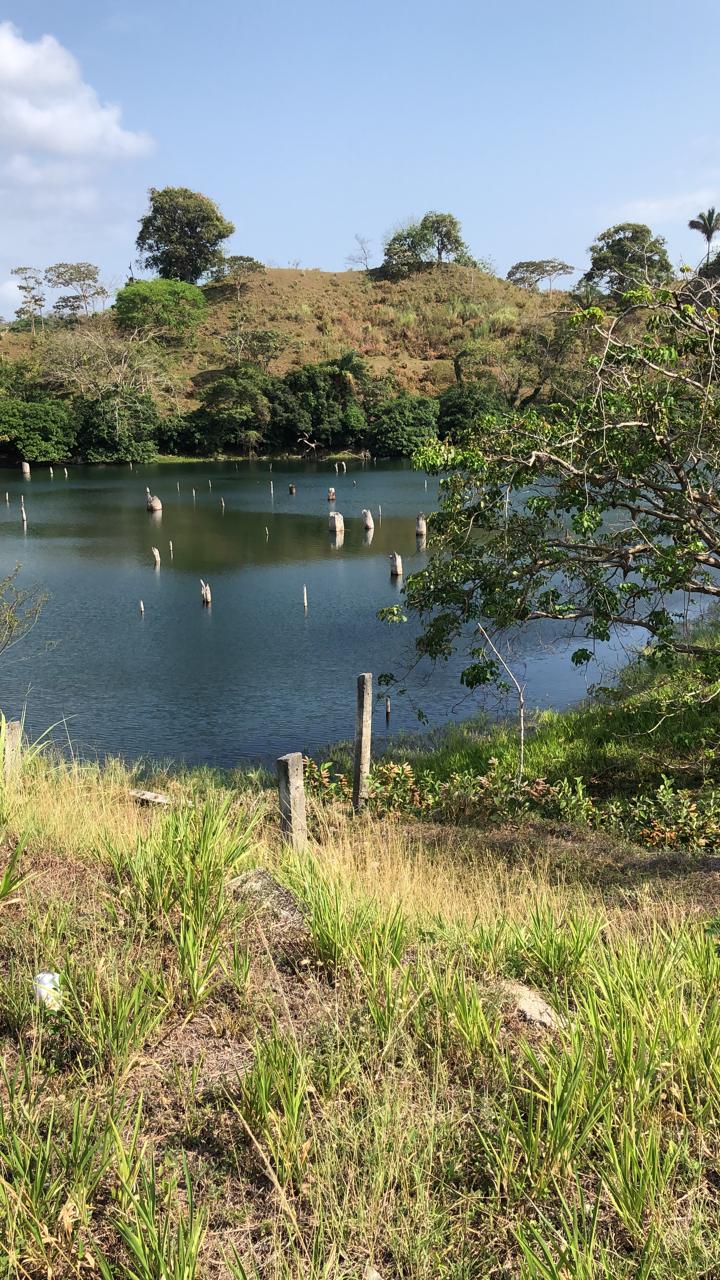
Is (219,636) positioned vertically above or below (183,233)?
below

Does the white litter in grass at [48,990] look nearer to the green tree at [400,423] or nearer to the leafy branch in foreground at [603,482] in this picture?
the leafy branch in foreground at [603,482]

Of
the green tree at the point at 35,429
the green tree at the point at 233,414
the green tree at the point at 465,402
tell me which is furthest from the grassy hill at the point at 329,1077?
the green tree at the point at 465,402

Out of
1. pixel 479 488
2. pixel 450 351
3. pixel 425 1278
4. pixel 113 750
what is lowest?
pixel 113 750

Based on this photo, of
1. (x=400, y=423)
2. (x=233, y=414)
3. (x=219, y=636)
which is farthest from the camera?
(x=400, y=423)

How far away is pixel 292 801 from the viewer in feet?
27.5

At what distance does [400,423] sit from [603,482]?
57817mm

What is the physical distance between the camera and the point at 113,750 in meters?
15.4

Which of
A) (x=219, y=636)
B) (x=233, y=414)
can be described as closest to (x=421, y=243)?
(x=233, y=414)

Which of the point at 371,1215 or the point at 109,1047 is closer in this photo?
the point at 371,1215

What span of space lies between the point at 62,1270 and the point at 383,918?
2.13 meters

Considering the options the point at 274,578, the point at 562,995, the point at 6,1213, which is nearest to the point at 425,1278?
the point at 6,1213

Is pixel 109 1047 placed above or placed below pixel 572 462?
below

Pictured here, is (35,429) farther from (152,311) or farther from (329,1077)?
(329,1077)

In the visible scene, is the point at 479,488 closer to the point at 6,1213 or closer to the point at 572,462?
the point at 572,462
